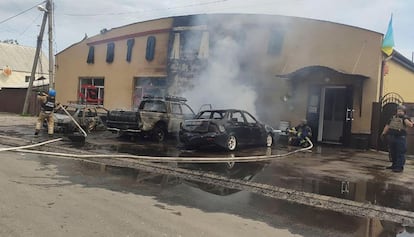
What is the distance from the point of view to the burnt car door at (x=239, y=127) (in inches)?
496

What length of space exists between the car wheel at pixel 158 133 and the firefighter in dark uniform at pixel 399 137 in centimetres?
787

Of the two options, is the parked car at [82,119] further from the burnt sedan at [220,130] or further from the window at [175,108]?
the burnt sedan at [220,130]

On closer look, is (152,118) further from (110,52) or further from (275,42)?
(110,52)

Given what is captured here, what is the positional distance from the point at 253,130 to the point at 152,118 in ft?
12.0

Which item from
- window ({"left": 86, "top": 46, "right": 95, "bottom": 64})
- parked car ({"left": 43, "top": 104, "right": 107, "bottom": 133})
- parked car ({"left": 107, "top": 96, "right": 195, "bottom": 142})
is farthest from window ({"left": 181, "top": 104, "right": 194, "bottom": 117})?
window ({"left": 86, "top": 46, "right": 95, "bottom": 64})

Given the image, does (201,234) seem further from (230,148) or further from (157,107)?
(157,107)

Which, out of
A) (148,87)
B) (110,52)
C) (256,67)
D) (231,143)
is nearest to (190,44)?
(148,87)

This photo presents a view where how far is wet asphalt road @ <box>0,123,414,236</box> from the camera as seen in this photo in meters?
5.27

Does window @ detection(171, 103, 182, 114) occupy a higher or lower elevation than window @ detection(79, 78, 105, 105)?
lower

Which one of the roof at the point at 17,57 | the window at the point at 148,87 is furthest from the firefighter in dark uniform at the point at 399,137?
the roof at the point at 17,57

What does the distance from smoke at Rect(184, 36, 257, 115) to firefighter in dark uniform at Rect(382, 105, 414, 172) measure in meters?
8.55

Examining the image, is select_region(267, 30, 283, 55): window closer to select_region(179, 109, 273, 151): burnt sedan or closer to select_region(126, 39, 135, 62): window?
select_region(179, 109, 273, 151): burnt sedan

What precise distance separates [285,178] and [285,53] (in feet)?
33.9

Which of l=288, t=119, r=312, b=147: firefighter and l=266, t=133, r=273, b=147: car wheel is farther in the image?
l=288, t=119, r=312, b=147: firefighter
